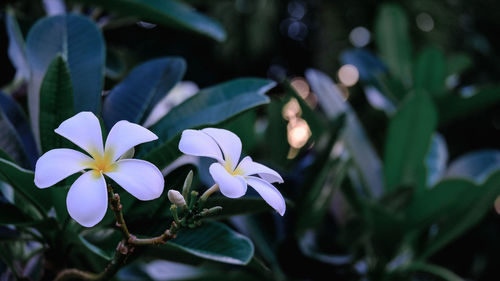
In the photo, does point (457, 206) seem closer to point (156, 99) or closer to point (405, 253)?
point (405, 253)

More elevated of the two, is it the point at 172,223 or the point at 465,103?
Answer: the point at 172,223

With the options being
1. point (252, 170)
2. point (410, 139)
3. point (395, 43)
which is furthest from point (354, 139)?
point (252, 170)

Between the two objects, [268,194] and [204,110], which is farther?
[204,110]

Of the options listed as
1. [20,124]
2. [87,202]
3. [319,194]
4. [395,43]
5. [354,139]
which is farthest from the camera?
[395,43]

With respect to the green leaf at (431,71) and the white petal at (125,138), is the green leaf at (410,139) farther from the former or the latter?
the white petal at (125,138)

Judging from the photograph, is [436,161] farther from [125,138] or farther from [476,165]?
[125,138]

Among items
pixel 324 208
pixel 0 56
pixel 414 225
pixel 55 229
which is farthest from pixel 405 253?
pixel 0 56
